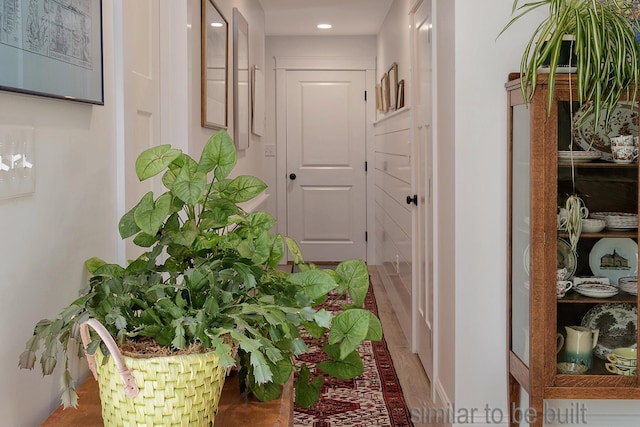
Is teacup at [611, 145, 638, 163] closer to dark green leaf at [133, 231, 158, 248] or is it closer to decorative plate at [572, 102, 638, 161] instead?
decorative plate at [572, 102, 638, 161]

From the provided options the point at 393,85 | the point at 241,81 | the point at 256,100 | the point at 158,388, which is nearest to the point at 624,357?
the point at 158,388

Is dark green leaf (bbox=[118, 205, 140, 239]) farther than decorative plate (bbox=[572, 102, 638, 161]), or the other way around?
decorative plate (bbox=[572, 102, 638, 161])

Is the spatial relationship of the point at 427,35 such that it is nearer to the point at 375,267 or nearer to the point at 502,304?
the point at 502,304

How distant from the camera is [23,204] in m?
1.36

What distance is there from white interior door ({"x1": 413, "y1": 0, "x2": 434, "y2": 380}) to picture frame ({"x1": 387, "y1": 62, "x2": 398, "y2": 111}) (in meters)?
0.94

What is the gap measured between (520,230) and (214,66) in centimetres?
165

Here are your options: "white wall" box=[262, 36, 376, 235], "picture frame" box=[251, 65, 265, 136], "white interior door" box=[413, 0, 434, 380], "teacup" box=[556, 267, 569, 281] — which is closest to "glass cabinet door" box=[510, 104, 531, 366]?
"teacup" box=[556, 267, 569, 281]

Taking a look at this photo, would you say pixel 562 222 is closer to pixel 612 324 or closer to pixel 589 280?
pixel 589 280

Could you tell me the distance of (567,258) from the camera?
98.0 inches

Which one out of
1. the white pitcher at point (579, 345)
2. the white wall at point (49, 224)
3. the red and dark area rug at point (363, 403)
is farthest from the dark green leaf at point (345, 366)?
the red and dark area rug at point (363, 403)

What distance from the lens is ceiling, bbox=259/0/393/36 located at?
581cm

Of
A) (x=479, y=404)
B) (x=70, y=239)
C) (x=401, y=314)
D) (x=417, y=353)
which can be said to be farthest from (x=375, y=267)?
(x=70, y=239)

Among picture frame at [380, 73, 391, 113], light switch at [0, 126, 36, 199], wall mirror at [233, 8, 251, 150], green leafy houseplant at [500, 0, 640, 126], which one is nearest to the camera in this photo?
light switch at [0, 126, 36, 199]

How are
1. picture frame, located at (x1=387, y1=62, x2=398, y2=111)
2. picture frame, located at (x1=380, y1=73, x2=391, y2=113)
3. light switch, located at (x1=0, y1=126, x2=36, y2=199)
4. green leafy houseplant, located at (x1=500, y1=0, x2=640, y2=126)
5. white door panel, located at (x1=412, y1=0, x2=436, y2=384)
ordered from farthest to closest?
1. picture frame, located at (x1=380, y1=73, x2=391, y2=113)
2. picture frame, located at (x1=387, y1=62, x2=398, y2=111)
3. white door panel, located at (x1=412, y1=0, x2=436, y2=384)
4. green leafy houseplant, located at (x1=500, y1=0, x2=640, y2=126)
5. light switch, located at (x1=0, y1=126, x2=36, y2=199)
